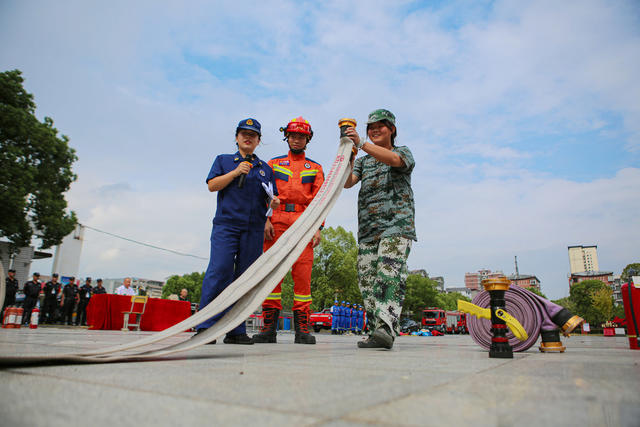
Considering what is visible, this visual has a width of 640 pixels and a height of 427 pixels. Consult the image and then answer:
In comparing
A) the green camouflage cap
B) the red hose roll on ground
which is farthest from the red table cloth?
the red hose roll on ground

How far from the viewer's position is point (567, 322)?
374 centimetres

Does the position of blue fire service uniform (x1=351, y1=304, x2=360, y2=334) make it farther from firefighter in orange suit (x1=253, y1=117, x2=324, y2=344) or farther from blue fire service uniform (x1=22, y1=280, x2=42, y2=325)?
firefighter in orange suit (x1=253, y1=117, x2=324, y2=344)

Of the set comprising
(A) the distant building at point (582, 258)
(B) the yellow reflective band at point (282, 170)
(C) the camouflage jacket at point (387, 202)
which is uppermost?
(A) the distant building at point (582, 258)

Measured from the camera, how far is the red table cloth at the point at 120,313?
1017 cm

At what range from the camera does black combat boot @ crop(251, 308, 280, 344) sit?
189 inches

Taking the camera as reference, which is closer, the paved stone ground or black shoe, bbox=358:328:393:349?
the paved stone ground

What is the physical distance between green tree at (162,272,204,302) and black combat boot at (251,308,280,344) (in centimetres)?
7440

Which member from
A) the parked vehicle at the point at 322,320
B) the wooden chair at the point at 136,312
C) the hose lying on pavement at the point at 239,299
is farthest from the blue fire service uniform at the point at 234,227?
the parked vehicle at the point at 322,320

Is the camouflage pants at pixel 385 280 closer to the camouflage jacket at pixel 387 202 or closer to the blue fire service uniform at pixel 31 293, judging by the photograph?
the camouflage jacket at pixel 387 202

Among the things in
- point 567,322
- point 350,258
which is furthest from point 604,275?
point 567,322

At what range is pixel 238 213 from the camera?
4.39 meters

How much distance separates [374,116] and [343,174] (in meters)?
0.71

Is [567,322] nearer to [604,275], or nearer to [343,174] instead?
[343,174]

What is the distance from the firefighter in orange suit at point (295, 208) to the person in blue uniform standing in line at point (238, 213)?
43 centimetres
